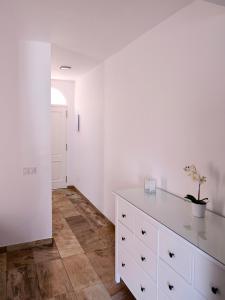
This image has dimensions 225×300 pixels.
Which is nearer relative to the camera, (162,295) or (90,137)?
(162,295)

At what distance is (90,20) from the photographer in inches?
93.7

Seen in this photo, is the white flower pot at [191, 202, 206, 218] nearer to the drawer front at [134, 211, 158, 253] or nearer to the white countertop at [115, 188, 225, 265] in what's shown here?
the white countertop at [115, 188, 225, 265]

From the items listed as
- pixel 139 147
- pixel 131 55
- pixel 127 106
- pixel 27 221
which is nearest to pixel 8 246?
pixel 27 221

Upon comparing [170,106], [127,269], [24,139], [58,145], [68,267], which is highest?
[170,106]

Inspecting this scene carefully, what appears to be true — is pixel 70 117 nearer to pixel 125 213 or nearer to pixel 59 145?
pixel 59 145

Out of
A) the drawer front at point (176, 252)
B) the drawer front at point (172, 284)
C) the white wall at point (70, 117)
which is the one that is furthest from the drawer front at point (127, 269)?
the white wall at point (70, 117)

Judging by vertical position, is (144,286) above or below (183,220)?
below

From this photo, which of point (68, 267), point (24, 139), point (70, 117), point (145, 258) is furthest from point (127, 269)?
point (70, 117)

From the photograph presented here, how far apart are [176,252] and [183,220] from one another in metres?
0.24

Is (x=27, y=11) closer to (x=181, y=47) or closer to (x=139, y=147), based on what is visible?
(x=181, y=47)

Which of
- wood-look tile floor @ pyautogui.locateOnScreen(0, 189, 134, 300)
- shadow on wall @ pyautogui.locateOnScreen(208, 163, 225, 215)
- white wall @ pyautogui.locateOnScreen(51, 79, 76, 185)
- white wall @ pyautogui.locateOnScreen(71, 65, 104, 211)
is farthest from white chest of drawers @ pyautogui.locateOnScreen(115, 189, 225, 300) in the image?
white wall @ pyautogui.locateOnScreen(51, 79, 76, 185)

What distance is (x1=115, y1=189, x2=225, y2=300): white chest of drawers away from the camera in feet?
4.34

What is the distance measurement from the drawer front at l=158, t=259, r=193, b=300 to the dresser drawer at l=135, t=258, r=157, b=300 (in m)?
0.13

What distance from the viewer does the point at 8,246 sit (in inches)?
122
